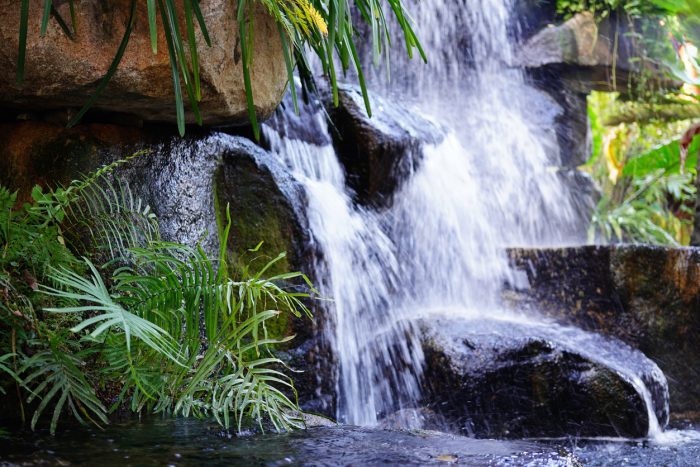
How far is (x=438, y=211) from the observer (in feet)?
16.0

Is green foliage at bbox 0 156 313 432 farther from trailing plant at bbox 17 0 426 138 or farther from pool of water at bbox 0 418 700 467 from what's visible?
trailing plant at bbox 17 0 426 138

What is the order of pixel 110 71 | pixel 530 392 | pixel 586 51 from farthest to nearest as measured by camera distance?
1. pixel 586 51
2. pixel 530 392
3. pixel 110 71

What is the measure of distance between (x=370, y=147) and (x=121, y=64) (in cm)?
202

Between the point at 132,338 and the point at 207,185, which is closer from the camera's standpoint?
the point at 132,338

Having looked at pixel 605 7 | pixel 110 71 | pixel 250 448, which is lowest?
pixel 250 448

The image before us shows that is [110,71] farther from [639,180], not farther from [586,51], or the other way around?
[639,180]

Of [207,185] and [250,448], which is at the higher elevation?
[207,185]

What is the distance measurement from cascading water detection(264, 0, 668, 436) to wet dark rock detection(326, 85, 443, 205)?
0.33ft

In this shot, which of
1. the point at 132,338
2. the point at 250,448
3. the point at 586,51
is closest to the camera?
the point at 250,448

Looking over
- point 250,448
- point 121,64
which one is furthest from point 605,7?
point 250,448

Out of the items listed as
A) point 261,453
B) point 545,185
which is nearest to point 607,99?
point 545,185

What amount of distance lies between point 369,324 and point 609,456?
1.30 meters

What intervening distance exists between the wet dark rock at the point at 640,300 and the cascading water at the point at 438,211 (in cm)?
41

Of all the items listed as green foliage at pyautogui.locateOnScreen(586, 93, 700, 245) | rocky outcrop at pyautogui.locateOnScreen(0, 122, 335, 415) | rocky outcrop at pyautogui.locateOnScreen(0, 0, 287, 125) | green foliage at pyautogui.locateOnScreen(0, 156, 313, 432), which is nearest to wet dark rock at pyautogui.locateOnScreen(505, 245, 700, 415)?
green foliage at pyautogui.locateOnScreen(586, 93, 700, 245)
